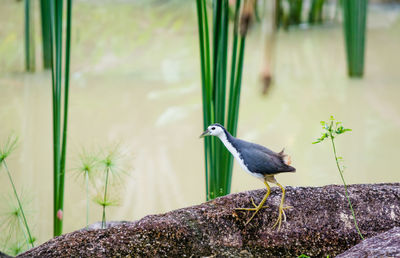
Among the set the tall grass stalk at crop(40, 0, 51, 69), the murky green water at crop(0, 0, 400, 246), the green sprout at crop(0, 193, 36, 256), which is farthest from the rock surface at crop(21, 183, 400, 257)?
the tall grass stalk at crop(40, 0, 51, 69)

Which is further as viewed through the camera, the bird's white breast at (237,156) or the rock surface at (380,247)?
the bird's white breast at (237,156)

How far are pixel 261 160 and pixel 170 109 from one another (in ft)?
5.61

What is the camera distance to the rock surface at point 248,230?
101 cm

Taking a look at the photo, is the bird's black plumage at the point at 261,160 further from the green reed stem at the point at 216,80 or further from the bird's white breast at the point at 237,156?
the green reed stem at the point at 216,80

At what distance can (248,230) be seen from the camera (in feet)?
3.58

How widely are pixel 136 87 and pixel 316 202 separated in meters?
2.03

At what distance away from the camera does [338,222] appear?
1.10 metres

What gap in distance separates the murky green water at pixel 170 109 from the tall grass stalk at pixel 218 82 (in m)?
0.49

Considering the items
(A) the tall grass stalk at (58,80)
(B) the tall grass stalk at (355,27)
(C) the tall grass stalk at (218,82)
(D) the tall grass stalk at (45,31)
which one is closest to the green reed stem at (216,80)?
(C) the tall grass stalk at (218,82)

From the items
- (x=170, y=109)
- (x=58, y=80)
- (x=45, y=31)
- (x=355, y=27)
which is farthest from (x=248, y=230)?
(x=45, y=31)

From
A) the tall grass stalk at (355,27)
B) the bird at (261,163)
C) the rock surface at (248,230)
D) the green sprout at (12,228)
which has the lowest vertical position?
the green sprout at (12,228)

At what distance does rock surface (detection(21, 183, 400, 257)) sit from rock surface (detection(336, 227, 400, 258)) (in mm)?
126

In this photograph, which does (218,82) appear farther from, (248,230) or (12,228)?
(12,228)

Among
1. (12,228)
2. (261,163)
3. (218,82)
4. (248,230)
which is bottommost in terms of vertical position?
(12,228)
